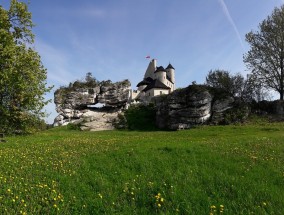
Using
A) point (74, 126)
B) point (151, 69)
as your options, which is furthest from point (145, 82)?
point (74, 126)

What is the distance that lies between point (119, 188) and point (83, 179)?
67.7 inches

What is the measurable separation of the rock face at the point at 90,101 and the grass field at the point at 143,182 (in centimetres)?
5969

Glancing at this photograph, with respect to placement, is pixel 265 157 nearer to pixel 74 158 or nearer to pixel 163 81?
pixel 74 158

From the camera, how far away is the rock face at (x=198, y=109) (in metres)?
51.2

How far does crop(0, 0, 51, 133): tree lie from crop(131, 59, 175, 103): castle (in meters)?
53.3

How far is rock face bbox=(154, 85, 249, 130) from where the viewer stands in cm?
5119

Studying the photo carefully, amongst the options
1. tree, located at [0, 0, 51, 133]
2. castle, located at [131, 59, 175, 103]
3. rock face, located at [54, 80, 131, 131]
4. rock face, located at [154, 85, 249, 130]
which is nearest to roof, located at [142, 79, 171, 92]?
castle, located at [131, 59, 175, 103]

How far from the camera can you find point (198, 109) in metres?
52.3

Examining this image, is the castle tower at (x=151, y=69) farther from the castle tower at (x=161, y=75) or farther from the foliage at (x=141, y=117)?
the foliage at (x=141, y=117)

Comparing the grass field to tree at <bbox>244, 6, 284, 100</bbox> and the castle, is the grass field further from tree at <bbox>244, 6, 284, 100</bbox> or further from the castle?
the castle

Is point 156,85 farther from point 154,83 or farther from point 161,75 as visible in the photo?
point 161,75

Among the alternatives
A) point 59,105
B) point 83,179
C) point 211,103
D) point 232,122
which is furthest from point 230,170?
point 59,105

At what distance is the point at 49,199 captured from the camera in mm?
9062

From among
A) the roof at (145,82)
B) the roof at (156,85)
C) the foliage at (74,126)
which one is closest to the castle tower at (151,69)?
the roof at (145,82)
